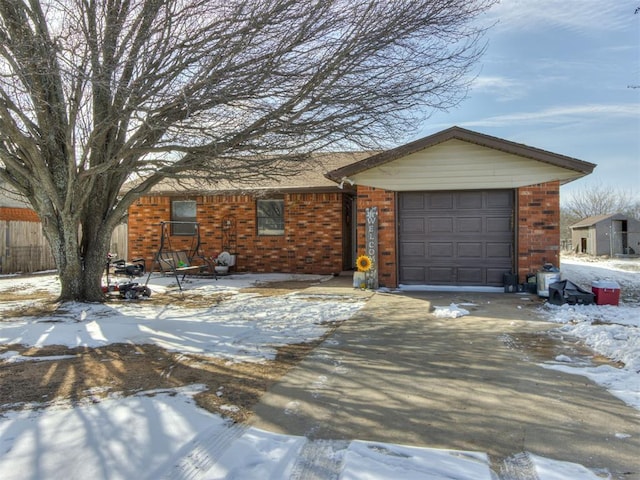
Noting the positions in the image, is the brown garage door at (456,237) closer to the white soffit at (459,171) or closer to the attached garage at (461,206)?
the attached garage at (461,206)

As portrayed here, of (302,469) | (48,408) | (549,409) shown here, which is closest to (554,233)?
(549,409)

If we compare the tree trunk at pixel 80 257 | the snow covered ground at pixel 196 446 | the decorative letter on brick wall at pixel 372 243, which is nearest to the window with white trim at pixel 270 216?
the decorative letter on brick wall at pixel 372 243

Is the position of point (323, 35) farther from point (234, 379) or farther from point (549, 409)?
point (549, 409)

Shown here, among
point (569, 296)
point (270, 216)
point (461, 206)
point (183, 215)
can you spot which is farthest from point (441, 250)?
point (183, 215)

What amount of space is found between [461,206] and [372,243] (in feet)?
7.03

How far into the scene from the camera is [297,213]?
1419 cm

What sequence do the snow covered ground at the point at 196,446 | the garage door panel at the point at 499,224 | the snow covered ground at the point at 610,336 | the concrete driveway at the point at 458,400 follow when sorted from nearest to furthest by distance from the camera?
the snow covered ground at the point at 196,446, the concrete driveway at the point at 458,400, the snow covered ground at the point at 610,336, the garage door panel at the point at 499,224

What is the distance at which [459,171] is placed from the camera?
9898mm

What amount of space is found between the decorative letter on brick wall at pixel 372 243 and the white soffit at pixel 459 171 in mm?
663

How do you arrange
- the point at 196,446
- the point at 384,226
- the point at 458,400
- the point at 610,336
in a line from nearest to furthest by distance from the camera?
the point at 196,446, the point at 458,400, the point at 610,336, the point at 384,226

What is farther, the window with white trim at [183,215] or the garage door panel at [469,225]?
the window with white trim at [183,215]

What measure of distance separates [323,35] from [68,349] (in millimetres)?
5329

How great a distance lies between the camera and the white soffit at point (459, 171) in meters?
9.63

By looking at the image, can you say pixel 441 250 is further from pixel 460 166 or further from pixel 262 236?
pixel 262 236
